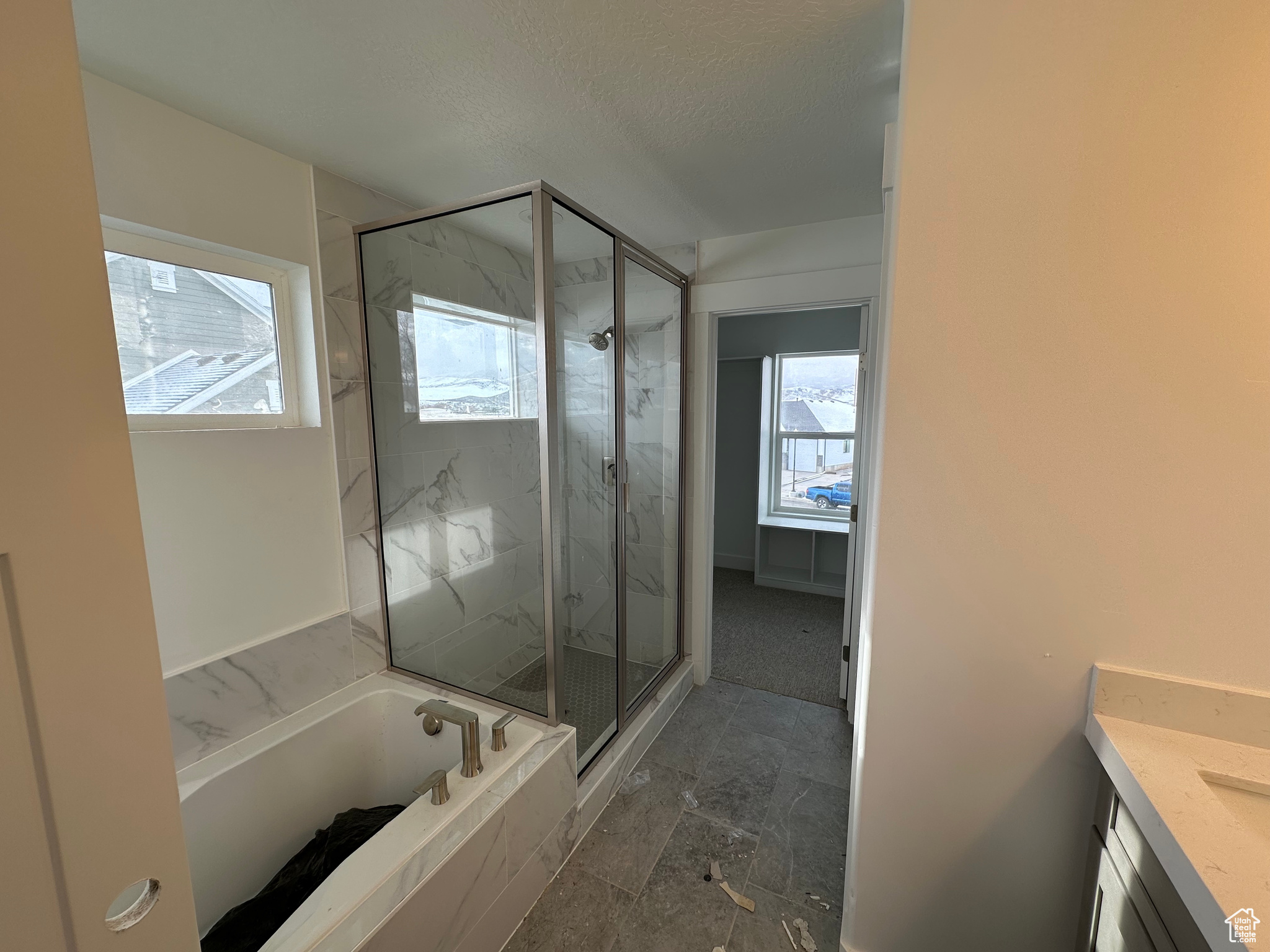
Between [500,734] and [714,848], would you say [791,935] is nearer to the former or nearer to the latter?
[714,848]

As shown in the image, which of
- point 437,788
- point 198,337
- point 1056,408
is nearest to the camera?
point 1056,408

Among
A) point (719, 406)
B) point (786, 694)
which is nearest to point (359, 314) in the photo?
point (786, 694)

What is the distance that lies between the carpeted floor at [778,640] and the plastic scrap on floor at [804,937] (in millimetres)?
1206

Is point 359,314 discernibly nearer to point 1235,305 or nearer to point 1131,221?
point 1131,221

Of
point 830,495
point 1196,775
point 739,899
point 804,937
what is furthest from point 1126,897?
point 830,495

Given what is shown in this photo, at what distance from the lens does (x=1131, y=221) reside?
0.94m

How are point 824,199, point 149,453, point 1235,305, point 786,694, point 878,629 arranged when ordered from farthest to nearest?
1. point 786,694
2. point 824,199
3. point 149,453
4. point 878,629
5. point 1235,305

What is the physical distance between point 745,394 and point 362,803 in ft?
11.6

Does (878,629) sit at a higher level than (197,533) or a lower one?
lower

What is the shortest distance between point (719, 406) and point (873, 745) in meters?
3.29

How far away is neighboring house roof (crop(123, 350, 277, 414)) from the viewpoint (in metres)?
1.41

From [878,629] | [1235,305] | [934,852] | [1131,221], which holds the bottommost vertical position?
[934,852]

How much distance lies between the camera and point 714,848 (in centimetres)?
178

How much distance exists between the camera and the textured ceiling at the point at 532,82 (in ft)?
3.61
